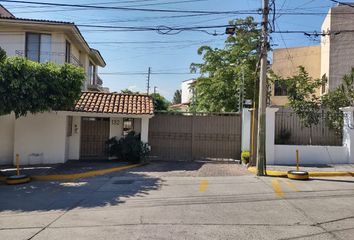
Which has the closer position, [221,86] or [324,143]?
[324,143]

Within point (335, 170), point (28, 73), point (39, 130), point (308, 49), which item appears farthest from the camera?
point (308, 49)

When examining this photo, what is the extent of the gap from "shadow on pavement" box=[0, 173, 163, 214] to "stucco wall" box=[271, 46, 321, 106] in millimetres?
21024

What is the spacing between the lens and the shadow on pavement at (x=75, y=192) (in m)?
9.19

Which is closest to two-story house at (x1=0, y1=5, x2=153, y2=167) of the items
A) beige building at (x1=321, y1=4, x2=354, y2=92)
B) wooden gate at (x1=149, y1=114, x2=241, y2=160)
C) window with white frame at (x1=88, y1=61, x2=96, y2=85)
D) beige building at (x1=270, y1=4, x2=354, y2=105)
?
wooden gate at (x1=149, y1=114, x2=241, y2=160)

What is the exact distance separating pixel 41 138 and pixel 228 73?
13.8 meters

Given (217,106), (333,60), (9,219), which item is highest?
(333,60)

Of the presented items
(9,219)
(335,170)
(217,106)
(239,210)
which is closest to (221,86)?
(217,106)

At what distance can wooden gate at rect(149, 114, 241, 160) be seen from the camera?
17.9 metres

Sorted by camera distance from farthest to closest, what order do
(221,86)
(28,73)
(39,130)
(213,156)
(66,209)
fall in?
(221,86), (213,156), (39,130), (28,73), (66,209)

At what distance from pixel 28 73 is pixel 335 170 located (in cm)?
1247

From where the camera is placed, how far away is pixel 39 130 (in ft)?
54.1

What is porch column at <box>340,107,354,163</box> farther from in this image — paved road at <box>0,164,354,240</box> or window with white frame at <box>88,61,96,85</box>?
window with white frame at <box>88,61,96,85</box>

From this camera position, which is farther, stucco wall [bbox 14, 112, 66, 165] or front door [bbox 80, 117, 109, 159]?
front door [bbox 80, 117, 109, 159]

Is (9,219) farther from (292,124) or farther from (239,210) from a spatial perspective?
(292,124)
